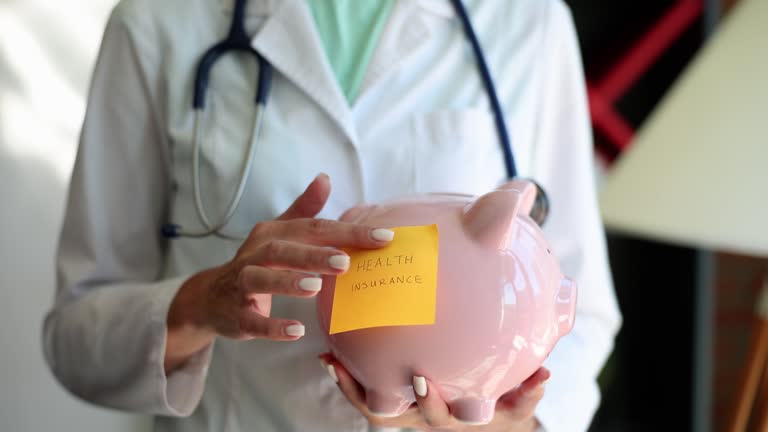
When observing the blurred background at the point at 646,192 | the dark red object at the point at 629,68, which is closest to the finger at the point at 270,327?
the blurred background at the point at 646,192

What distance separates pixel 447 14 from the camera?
88 cm

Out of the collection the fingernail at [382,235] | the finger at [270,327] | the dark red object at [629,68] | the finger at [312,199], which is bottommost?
the dark red object at [629,68]

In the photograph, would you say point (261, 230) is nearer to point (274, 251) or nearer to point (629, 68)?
point (274, 251)

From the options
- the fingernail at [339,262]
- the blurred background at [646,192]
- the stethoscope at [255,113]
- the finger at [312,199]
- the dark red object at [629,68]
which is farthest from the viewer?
the dark red object at [629,68]

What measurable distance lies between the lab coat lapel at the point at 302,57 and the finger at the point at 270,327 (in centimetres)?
27

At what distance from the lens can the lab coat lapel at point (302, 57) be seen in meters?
0.80

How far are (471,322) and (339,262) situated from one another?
107mm

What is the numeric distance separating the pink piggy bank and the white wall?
80 cm

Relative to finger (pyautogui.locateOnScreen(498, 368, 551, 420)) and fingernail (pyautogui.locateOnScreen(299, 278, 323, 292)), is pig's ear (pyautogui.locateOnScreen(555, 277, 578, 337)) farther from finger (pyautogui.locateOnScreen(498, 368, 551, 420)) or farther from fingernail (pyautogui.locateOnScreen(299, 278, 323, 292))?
fingernail (pyautogui.locateOnScreen(299, 278, 323, 292))

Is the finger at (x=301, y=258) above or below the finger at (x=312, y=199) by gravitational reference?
above

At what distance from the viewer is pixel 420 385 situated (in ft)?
1.85

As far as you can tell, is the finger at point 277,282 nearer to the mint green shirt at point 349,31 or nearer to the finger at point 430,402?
the finger at point 430,402

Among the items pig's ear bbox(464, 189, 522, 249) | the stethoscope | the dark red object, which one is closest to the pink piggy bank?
pig's ear bbox(464, 189, 522, 249)

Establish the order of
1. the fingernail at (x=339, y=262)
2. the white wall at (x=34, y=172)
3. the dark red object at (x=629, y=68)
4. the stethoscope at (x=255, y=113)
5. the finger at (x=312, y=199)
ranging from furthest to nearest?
the dark red object at (x=629, y=68), the white wall at (x=34, y=172), the stethoscope at (x=255, y=113), the finger at (x=312, y=199), the fingernail at (x=339, y=262)
